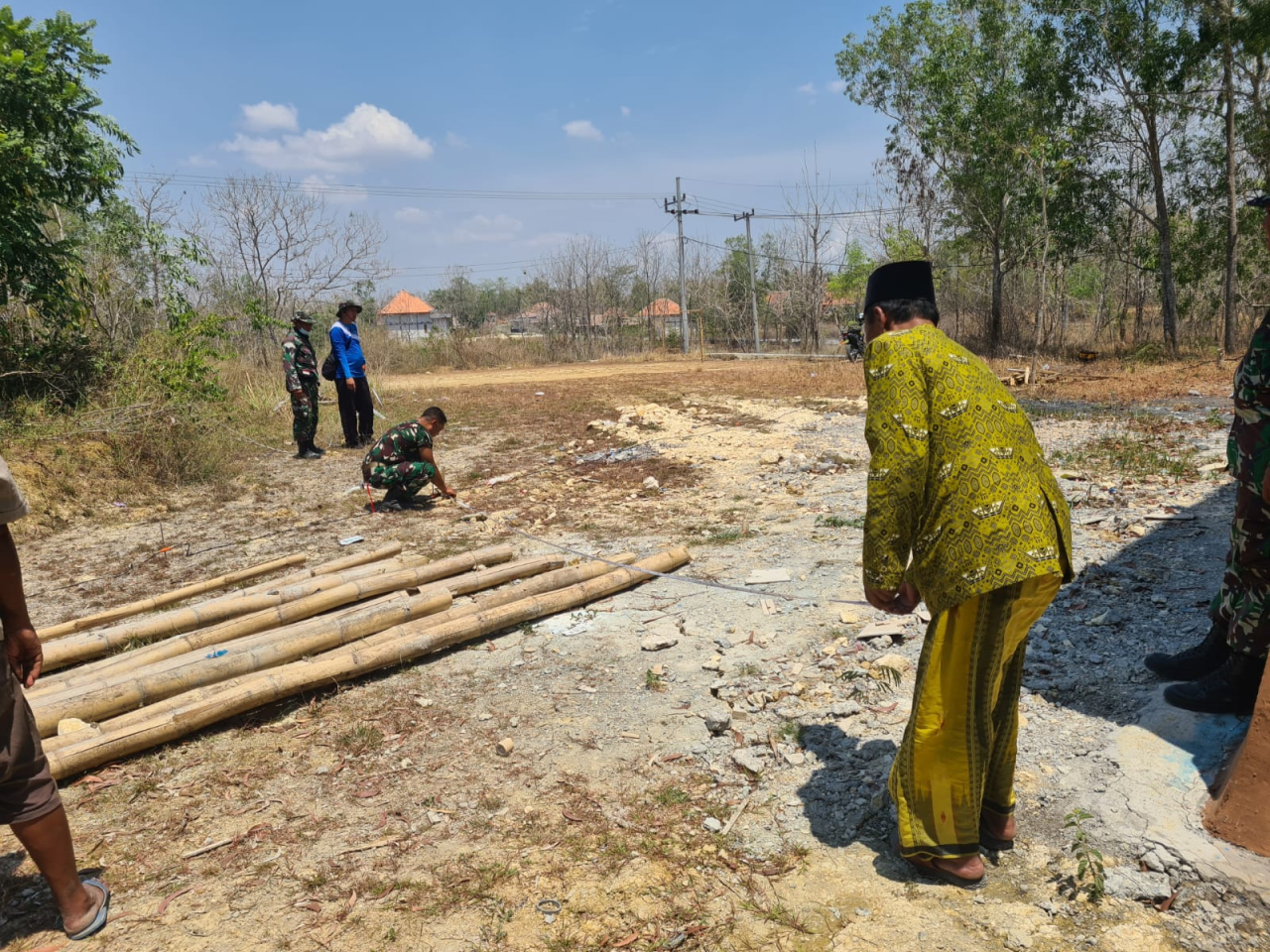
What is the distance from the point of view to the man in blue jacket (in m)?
9.60

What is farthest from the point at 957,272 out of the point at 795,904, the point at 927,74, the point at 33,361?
the point at 795,904

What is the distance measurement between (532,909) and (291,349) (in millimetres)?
8774

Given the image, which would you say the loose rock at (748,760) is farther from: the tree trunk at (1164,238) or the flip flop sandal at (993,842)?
the tree trunk at (1164,238)

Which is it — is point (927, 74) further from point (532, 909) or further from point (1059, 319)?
point (532, 909)

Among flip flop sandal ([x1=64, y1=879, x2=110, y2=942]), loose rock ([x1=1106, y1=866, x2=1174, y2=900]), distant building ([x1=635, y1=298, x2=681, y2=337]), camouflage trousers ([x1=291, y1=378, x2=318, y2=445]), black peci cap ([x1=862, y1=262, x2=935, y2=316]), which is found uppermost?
distant building ([x1=635, y1=298, x2=681, y2=337])

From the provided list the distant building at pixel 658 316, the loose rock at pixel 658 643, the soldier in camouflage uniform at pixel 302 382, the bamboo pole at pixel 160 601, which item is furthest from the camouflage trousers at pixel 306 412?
the distant building at pixel 658 316

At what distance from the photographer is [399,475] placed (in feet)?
23.8

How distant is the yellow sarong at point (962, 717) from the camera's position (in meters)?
2.09

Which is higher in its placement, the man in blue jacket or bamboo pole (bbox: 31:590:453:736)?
the man in blue jacket

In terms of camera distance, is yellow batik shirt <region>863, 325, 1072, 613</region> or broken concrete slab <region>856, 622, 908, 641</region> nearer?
yellow batik shirt <region>863, 325, 1072, 613</region>

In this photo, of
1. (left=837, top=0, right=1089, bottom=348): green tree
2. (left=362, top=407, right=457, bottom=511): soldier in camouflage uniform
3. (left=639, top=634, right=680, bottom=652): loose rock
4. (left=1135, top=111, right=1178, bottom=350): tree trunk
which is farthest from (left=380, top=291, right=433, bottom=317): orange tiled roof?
(left=639, top=634, right=680, bottom=652): loose rock

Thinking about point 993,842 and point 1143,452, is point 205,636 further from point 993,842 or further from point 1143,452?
point 1143,452

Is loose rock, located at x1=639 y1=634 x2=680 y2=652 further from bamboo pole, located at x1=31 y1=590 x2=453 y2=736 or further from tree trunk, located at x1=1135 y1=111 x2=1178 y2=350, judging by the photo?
tree trunk, located at x1=1135 y1=111 x2=1178 y2=350

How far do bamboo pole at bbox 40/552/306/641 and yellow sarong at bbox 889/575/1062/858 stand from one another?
4.60 metres
